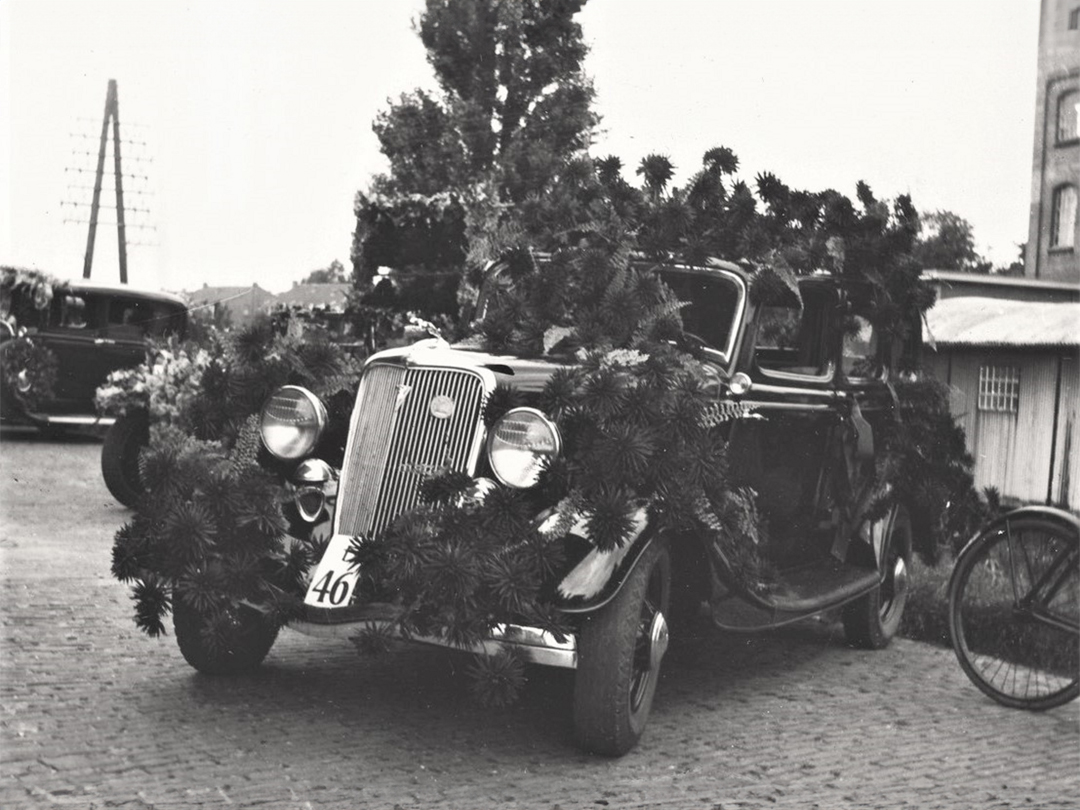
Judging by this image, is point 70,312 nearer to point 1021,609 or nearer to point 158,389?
point 158,389

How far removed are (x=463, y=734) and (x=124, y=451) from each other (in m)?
6.40

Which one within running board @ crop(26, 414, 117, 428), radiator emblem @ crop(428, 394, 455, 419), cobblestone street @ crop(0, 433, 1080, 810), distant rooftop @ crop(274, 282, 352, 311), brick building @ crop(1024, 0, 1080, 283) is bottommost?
cobblestone street @ crop(0, 433, 1080, 810)

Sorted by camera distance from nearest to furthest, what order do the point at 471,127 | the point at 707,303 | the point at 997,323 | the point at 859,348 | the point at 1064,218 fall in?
1. the point at 1064,218
2. the point at 707,303
3. the point at 859,348
4. the point at 997,323
5. the point at 471,127

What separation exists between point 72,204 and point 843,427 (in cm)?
370

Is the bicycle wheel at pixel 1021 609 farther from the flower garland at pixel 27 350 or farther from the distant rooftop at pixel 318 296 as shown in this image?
the flower garland at pixel 27 350

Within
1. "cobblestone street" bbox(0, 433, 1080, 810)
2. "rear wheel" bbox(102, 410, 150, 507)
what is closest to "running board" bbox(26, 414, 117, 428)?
"rear wheel" bbox(102, 410, 150, 507)

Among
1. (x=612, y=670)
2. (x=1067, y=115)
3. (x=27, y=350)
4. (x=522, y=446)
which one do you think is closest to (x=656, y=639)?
(x=612, y=670)

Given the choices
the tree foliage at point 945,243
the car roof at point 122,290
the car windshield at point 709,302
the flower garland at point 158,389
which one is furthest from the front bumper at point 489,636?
the car roof at point 122,290

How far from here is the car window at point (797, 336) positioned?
5480mm

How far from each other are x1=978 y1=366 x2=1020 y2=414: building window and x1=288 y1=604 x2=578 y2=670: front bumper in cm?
667

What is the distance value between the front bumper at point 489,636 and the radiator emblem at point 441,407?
0.75m

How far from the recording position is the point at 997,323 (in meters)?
9.18

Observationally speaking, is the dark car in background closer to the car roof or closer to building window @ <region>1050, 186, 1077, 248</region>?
the car roof

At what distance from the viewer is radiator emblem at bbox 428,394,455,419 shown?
4.39 meters
